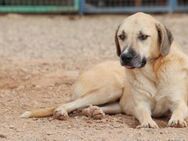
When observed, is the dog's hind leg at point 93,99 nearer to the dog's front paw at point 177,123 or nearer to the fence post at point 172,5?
the dog's front paw at point 177,123

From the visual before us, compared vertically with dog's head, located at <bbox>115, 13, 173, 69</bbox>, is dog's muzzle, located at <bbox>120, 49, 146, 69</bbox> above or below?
below

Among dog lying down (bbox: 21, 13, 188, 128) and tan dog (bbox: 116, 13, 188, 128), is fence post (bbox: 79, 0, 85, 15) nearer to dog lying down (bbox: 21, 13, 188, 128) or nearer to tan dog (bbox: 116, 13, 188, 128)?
dog lying down (bbox: 21, 13, 188, 128)

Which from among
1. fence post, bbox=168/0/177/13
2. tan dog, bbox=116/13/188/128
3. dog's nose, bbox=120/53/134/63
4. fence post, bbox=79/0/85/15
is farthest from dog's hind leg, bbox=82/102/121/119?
fence post, bbox=168/0/177/13

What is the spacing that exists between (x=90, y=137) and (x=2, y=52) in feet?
17.1

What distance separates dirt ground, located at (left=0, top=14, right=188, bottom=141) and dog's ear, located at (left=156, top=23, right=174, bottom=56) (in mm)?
635

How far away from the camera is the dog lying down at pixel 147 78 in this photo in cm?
564

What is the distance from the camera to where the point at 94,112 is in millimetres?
5875

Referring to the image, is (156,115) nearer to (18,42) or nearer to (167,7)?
(18,42)

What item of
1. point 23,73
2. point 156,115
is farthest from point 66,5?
point 156,115

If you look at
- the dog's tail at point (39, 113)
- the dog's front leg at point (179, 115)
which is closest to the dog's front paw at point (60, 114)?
the dog's tail at point (39, 113)

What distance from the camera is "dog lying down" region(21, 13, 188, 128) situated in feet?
18.5

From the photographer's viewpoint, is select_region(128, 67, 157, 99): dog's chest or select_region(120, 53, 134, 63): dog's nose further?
select_region(128, 67, 157, 99): dog's chest

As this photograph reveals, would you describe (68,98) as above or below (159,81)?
below

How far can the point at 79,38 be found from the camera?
11.7 m
